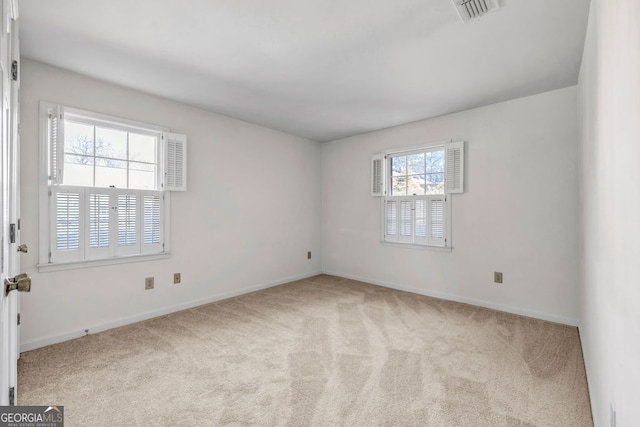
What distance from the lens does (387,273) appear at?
430 cm

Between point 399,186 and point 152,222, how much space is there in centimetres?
311

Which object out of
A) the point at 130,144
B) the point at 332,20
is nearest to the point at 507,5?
the point at 332,20

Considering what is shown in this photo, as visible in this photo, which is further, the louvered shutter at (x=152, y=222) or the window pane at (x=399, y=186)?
the window pane at (x=399, y=186)

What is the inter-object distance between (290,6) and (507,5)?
50.1 inches

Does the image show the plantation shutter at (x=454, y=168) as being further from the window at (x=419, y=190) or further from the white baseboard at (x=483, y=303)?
the white baseboard at (x=483, y=303)

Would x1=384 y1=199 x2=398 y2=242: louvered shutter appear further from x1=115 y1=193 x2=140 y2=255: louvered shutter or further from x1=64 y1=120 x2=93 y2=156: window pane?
x1=64 y1=120 x2=93 y2=156: window pane

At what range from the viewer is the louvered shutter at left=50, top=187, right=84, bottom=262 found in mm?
2520

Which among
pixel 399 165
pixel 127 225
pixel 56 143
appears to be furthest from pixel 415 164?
pixel 56 143

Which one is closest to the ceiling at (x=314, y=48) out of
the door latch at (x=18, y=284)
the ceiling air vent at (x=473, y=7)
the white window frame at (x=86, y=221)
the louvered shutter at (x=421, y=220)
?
the ceiling air vent at (x=473, y=7)

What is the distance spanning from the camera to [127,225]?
→ 296cm

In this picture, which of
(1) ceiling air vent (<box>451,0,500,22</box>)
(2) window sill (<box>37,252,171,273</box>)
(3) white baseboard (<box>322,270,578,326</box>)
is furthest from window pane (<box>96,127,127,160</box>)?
(3) white baseboard (<box>322,270,578,326</box>)

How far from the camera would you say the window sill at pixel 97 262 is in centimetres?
250

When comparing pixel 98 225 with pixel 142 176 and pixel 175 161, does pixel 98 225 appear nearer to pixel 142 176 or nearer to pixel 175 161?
pixel 142 176

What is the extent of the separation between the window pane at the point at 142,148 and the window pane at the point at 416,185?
10.2ft
